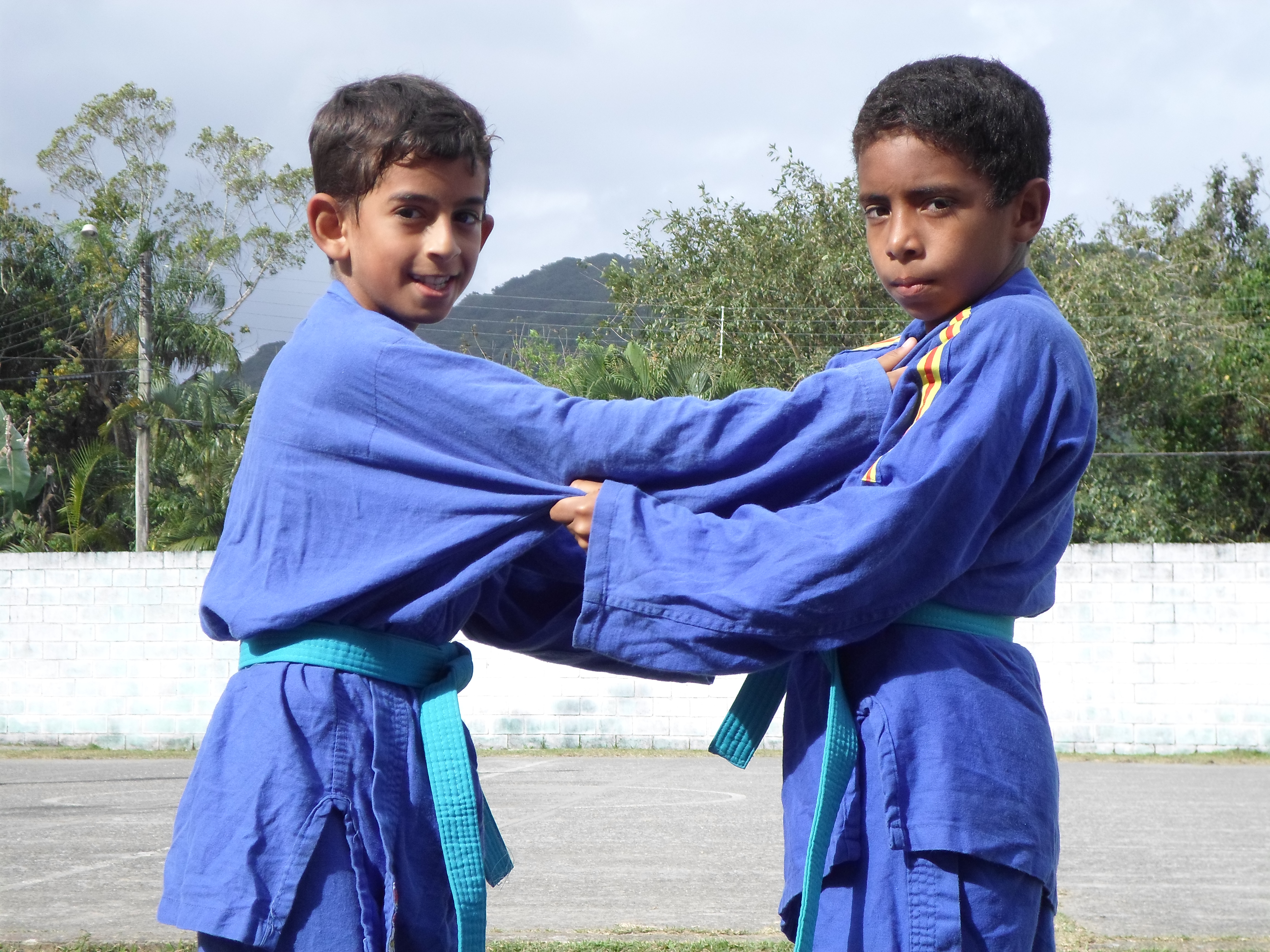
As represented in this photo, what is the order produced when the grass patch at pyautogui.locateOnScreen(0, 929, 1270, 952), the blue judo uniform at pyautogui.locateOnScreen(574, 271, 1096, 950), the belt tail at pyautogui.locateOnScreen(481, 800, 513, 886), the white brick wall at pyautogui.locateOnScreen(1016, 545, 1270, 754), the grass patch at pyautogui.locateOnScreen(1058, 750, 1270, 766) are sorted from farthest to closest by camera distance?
1. the white brick wall at pyautogui.locateOnScreen(1016, 545, 1270, 754)
2. the grass patch at pyautogui.locateOnScreen(1058, 750, 1270, 766)
3. the grass patch at pyautogui.locateOnScreen(0, 929, 1270, 952)
4. the belt tail at pyautogui.locateOnScreen(481, 800, 513, 886)
5. the blue judo uniform at pyautogui.locateOnScreen(574, 271, 1096, 950)

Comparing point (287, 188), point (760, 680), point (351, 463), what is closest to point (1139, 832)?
point (760, 680)

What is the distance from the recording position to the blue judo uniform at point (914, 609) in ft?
5.35

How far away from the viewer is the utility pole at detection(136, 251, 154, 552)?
18.1 metres

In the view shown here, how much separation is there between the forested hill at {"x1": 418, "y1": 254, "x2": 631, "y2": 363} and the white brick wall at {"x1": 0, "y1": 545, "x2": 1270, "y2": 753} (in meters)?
12.8

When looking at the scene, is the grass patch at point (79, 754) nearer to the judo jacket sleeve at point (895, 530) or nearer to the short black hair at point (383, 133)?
the short black hair at point (383, 133)

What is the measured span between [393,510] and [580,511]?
0.27m

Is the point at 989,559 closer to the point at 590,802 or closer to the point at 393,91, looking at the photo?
the point at 393,91

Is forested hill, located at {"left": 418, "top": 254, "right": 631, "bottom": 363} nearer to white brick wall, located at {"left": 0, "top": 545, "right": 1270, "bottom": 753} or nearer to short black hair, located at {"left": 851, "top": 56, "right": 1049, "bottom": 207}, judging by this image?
white brick wall, located at {"left": 0, "top": 545, "right": 1270, "bottom": 753}

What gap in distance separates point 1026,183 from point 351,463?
3.46ft

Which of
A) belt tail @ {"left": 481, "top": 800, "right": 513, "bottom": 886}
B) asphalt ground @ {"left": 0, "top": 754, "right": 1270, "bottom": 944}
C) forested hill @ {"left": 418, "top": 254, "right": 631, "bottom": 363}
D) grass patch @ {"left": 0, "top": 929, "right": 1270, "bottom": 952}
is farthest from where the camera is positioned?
forested hill @ {"left": 418, "top": 254, "right": 631, "bottom": 363}

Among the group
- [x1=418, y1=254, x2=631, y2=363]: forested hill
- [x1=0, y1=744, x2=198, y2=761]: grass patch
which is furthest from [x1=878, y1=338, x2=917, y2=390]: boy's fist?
[x1=418, y1=254, x2=631, y2=363]: forested hill

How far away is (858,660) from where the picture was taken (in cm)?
178

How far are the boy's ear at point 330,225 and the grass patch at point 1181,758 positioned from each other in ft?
34.3

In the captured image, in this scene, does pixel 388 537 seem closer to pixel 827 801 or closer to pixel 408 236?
pixel 408 236
